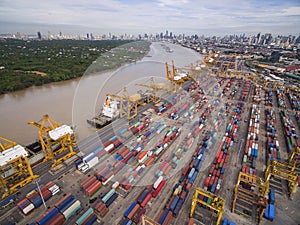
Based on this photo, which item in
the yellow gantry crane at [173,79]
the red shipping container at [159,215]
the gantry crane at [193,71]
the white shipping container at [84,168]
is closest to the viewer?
the red shipping container at [159,215]

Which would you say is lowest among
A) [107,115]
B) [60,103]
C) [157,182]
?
[157,182]

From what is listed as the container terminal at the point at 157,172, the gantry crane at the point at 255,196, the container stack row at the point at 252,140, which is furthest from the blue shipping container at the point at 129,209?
the container stack row at the point at 252,140

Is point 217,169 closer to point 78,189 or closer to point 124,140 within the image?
point 124,140

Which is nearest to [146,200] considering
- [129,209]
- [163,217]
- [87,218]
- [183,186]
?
[129,209]

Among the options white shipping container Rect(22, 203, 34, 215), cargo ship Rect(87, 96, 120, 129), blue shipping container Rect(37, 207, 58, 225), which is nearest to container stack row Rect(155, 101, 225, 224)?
blue shipping container Rect(37, 207, 58, 225)

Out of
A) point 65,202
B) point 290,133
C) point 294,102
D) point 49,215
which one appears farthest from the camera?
point 294,102

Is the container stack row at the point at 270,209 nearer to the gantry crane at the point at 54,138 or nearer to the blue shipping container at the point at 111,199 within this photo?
the blue shipping container at the point at 111,199

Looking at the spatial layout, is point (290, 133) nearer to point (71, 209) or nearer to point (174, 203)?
point (174, 203)
